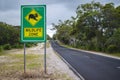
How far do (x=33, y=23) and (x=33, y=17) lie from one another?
0.33 meters

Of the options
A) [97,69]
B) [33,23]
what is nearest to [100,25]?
[97,69]

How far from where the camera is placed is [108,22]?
194 feet

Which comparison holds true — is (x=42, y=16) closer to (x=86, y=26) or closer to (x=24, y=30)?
(x=24, y=30)

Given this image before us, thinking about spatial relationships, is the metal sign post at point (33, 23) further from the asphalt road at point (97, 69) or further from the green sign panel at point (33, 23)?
the asphalt road at point (97, 69)

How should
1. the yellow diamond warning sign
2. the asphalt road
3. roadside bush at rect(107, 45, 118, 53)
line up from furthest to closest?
1. roadside bush at rect(107, 45, 118, 53)
2. the asphalt road
3. the yellow diamond warning sign

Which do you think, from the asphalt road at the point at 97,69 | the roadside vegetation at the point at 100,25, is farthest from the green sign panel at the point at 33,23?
the roadside vegetation at the point at 100,25

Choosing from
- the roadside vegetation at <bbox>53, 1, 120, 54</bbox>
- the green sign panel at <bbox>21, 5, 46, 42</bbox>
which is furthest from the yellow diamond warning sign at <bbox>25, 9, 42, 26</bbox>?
the roadside vegetation at <bbox>53, 1, 120, 54</bbox>

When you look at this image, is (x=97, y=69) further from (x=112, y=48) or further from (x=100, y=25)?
(x=100, y=25)

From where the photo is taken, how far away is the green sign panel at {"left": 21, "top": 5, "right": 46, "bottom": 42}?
15891mm

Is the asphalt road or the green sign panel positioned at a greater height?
the green sign panel

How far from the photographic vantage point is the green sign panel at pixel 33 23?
15.9 meters

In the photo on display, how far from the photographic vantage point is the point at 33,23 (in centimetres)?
1603

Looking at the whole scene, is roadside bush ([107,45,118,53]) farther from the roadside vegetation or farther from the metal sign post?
the metal sign post

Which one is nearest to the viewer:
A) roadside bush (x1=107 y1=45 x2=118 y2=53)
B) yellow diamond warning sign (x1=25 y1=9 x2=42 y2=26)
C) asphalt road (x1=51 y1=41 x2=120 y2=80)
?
yellow diamond warning sign (x1=25 y1=9 x2=42 y2=26)
